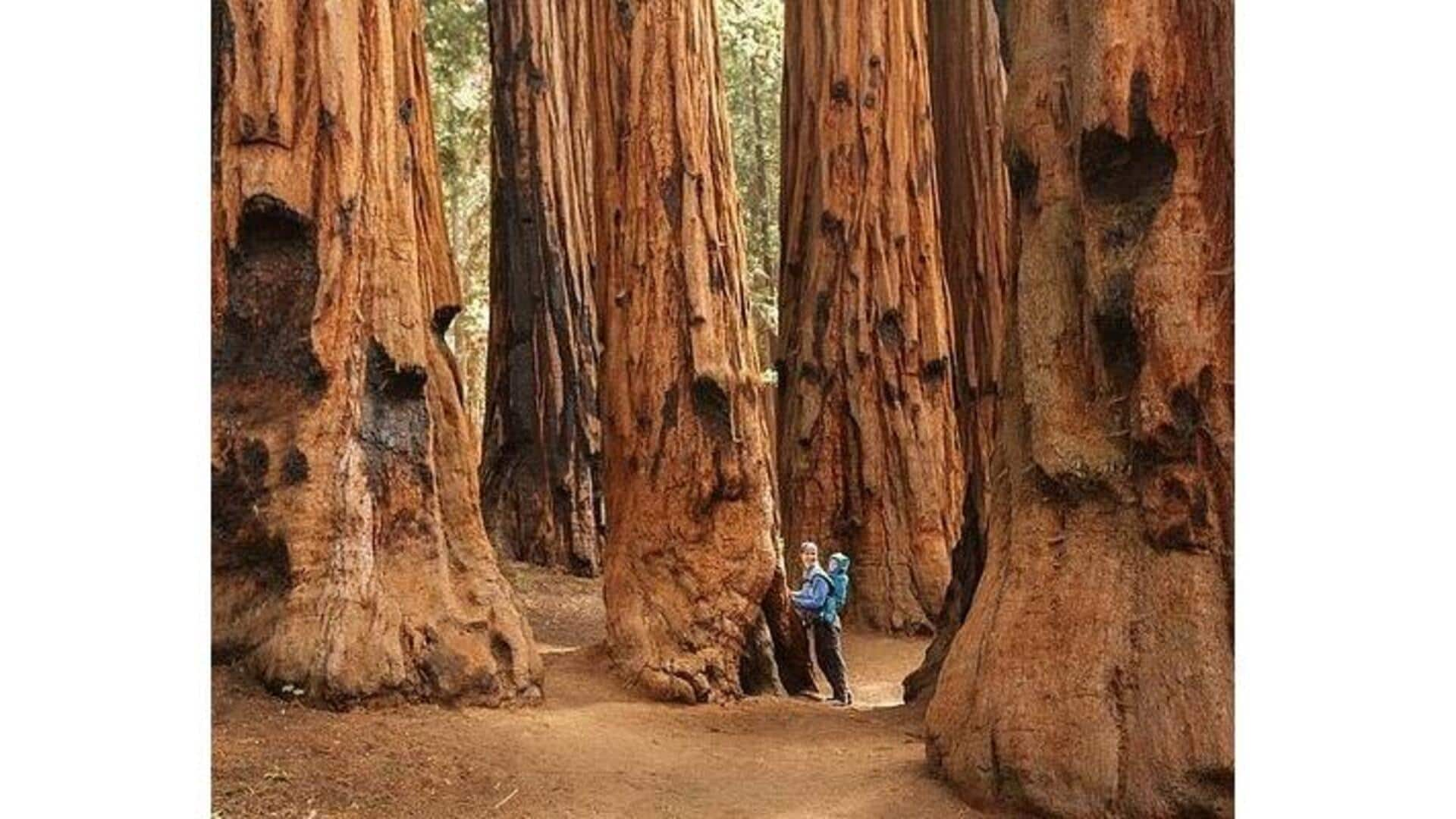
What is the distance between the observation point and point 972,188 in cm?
1265

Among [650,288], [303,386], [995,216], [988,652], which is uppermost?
[995,216]

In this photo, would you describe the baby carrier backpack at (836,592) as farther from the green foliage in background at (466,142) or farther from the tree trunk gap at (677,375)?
the green foliage in background at (466,142)

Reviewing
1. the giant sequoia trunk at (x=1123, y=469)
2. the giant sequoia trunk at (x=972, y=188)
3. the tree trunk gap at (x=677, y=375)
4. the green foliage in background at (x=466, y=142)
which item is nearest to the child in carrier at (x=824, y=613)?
the tree trunk gap at (x=677, y=375)

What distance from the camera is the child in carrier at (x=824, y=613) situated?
8.68m

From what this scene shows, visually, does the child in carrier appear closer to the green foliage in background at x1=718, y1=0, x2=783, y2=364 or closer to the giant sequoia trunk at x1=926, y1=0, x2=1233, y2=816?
the giant sequoia trunk at x1=926, y1=0, x2=1233, y2=816

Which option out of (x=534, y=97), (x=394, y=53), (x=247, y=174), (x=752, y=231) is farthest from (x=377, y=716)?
(x=752, y=231)

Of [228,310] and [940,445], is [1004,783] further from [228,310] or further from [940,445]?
[940,445]

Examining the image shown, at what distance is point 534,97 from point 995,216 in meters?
4.57

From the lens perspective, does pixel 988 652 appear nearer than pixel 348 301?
Yes

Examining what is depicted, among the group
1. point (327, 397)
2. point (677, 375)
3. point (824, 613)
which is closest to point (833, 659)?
point (824, 613)

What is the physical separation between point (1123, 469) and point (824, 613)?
3.90m

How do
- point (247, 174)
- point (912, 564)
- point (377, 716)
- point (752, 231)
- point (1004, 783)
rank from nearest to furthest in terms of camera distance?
point (1004, 783) < point (377, 716) < point (247, 174) < point (912, 564) < point (752, 231)

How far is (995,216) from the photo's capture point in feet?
41.2

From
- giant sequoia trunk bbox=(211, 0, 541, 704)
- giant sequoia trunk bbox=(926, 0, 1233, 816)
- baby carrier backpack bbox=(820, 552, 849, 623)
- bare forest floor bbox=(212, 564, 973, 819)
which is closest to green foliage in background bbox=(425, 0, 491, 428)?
baby carrier backpack bbox=(820, 552, 849, 623)
